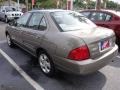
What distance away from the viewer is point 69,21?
15.3ft

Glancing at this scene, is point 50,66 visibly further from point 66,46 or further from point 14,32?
point 14,32

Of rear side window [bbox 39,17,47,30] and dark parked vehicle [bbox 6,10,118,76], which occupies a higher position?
rear side window [bbox 39,17,47,30]

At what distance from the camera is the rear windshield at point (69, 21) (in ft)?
14.5

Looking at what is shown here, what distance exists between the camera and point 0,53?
6633 millimetres

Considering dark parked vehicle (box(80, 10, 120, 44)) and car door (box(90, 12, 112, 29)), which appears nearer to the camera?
dark parked vehicle (box(80, 10, 120, 44))

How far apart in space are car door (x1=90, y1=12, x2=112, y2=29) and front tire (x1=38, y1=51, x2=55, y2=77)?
3433 mm

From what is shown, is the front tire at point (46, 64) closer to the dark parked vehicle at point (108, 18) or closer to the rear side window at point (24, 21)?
the rear side window at point (24, 21)

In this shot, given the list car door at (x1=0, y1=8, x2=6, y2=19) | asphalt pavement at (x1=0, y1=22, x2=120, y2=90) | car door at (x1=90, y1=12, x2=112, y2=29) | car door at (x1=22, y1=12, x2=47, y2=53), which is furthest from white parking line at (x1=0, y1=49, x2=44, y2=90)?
car door at (x1=0, y1=8, x2=6, y2=19)

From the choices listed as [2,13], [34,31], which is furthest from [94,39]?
[2,13]

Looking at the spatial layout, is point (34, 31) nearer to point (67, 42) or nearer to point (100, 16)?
point (67, 42)

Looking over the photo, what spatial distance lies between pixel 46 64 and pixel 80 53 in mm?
1229

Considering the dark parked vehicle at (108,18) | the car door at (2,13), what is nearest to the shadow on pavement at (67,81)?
the dark parked vehicle at (108,18)

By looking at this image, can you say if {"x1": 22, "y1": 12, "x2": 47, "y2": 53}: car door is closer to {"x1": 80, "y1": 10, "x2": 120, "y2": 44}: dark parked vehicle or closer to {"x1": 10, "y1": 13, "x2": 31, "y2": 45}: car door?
{"x1": 10, "y1": 13, "x2": 31, "y2": 45}: car door

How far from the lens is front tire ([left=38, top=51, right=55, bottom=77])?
4404mm
